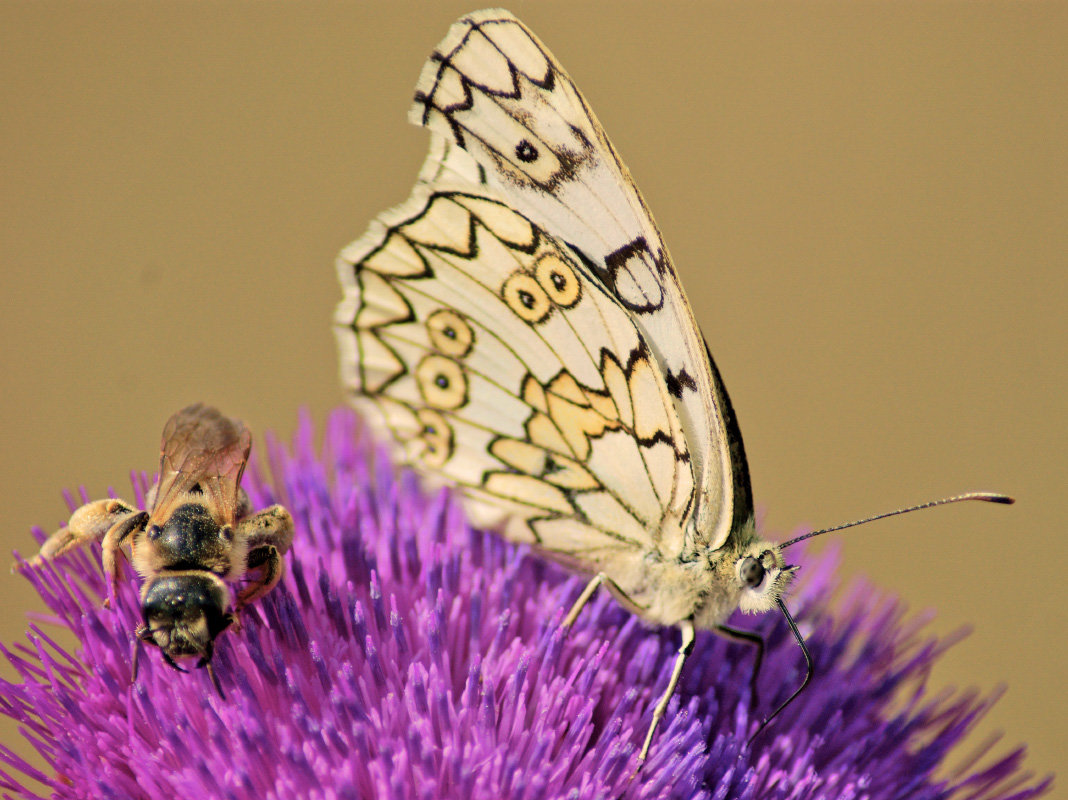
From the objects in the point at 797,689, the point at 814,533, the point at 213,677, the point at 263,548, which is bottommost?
the point at 797,689

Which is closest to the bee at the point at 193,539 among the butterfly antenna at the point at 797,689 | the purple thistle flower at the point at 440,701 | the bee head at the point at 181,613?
the bee head at the point at 181,613

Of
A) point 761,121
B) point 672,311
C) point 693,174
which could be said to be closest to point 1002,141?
point 761,121

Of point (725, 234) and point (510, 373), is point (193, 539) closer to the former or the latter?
point (510, 373)

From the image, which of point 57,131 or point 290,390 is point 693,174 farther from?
point 57,131

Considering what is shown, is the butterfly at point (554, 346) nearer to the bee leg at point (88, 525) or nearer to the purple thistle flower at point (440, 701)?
the purple thistle flower at point (440, 701)

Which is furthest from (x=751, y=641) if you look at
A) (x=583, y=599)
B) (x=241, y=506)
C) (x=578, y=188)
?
(x=241, y=506)
